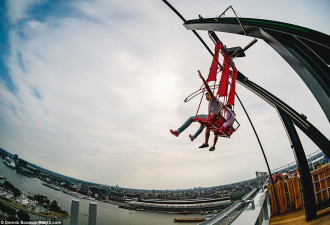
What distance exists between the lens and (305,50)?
2.91m

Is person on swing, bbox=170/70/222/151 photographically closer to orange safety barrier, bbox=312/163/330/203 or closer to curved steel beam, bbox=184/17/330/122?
curved steel beam, bbox=184/17/330/122

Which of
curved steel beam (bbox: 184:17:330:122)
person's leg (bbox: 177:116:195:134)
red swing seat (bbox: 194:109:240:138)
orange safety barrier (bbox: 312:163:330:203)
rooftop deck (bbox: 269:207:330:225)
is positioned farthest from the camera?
orange safety barrier (bbox: 312:163:330:203)

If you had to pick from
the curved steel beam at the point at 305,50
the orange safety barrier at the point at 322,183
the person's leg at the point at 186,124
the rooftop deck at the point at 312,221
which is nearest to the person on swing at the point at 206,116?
the person's leg at the point at 186,124

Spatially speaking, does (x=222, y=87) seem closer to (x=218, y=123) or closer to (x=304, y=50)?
(x=218, y=123)

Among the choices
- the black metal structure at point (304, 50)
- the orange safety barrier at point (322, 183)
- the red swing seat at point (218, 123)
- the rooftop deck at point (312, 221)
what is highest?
the black metal structure at point (304, 50)

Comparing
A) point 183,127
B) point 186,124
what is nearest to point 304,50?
point 186,124

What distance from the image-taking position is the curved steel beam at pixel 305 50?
105 inches

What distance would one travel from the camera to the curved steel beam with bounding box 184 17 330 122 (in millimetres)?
2674

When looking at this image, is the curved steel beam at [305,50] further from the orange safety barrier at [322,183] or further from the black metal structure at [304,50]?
the orange safety barrier at [322,183]

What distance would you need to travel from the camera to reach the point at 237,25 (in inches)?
145

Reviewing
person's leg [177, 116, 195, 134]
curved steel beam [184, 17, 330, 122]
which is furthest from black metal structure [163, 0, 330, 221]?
person's leg [177, 116, 195, 134]

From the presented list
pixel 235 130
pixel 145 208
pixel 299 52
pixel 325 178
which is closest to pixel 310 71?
pixel 299 52

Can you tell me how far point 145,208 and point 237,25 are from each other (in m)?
126

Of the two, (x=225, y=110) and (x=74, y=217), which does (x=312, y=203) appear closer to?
(x=225, y=110)
